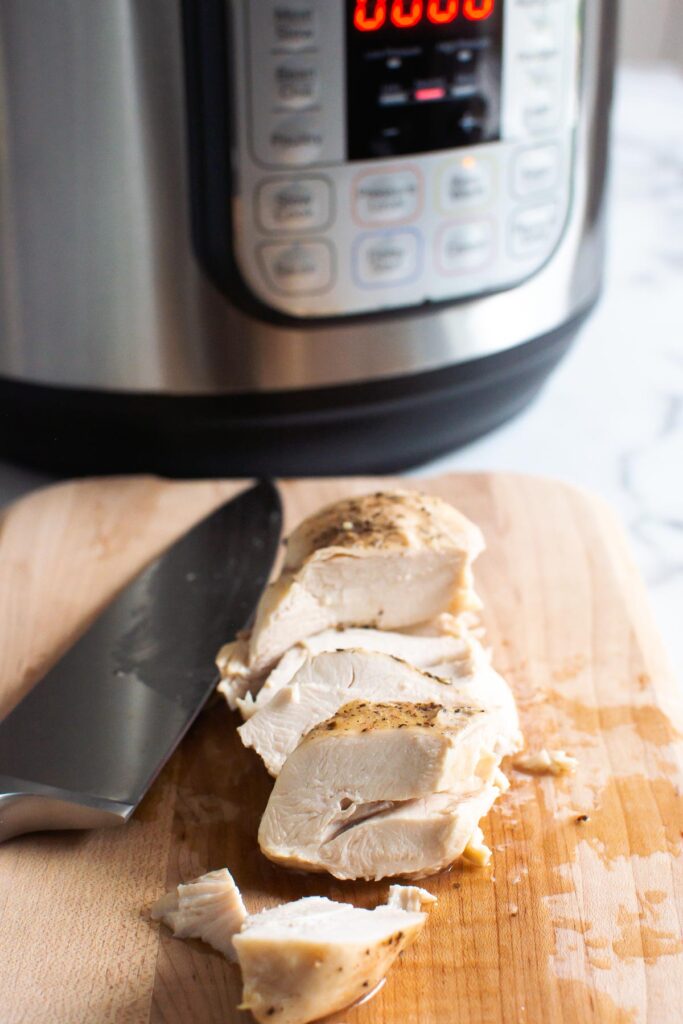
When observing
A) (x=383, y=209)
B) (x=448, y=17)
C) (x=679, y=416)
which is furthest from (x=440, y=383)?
(x=679, y=416)

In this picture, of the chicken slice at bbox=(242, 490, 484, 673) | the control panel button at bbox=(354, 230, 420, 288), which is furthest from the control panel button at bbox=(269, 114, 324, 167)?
the chicken slice at bbox=(242, 490, 484, 673)

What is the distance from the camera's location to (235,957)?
2.66 feet

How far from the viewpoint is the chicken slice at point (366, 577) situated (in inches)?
40.6

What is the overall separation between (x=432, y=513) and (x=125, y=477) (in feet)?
1.44

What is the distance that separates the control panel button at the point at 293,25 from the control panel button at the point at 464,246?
0.24 m

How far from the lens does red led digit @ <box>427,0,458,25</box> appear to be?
1.14 metres

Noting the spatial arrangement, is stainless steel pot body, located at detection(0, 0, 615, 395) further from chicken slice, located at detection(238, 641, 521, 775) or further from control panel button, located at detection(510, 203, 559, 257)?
chicken slice, located at detection(238, 641, 521, 775)

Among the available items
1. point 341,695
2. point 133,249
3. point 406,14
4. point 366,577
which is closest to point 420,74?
point 406,14

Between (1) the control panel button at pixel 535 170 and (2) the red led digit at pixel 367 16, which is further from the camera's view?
(1) the control panel button at pixel 535 170

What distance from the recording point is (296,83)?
112cm

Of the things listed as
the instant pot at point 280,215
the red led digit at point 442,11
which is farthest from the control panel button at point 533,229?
the red led digit at point 442,11

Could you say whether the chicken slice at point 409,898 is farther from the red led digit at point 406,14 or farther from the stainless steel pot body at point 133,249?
the red led digit at point 406,14

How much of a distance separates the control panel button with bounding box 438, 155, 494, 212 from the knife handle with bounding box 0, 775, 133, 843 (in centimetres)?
69

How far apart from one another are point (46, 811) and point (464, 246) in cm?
71
